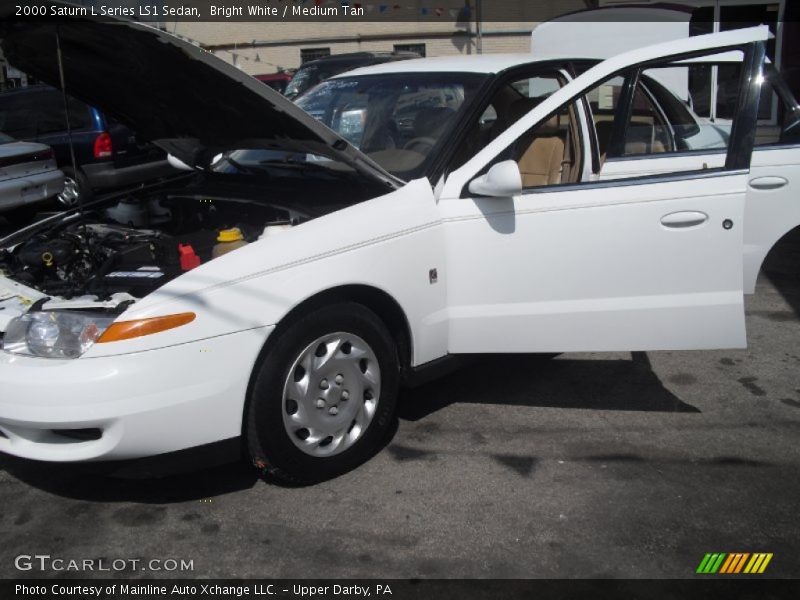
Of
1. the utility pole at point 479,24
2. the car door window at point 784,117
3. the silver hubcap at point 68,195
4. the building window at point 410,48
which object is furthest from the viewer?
the building window at point 410,48

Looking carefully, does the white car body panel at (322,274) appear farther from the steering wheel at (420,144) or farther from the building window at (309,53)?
the building window at (309,53)

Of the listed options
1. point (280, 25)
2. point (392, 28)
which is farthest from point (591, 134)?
point (280, 25)

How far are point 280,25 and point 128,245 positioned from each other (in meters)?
19.8

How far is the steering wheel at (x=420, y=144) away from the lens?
162 inches

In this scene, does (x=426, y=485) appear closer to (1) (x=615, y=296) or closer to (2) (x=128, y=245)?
(1) (x=615, y=296)

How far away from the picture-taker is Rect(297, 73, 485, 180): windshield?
415 cm

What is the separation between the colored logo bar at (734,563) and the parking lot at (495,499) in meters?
0.03

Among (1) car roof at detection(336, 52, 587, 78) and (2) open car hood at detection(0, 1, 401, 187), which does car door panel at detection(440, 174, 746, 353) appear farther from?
(1) car roof at detection(336, 52, 587, 78)

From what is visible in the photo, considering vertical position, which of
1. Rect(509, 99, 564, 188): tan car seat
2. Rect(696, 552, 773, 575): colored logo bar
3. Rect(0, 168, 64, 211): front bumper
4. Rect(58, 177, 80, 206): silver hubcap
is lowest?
Rect(696, 552, 773, 575): colored logo bar

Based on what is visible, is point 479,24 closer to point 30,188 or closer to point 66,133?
point 66,133

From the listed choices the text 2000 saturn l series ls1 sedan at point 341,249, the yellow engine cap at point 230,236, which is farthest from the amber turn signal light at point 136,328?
the yellow engine cap at point 230,236

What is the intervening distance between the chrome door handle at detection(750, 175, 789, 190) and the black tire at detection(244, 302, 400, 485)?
2527 millimetres

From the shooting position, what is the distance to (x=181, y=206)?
14.3 ft

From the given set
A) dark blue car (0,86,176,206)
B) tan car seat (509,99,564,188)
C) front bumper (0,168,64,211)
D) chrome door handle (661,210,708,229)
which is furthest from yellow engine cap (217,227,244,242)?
dark blue car (0,86,176,206)
